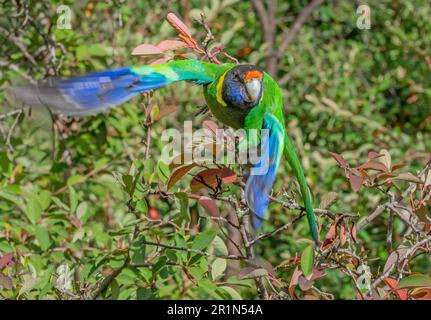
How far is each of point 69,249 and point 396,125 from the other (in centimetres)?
205

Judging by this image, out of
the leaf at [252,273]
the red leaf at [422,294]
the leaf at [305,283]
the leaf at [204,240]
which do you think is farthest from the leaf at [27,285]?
the red leaf at [422,294]

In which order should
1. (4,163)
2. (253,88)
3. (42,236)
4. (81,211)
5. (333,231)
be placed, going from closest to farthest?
1. (333,231)
2. (253,88)
3. (42,236)
4. (81,211)
5. (4,163)

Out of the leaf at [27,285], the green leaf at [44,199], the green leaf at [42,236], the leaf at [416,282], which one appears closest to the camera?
the leaf at [416,282]

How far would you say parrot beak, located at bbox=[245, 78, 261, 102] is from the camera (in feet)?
5.74

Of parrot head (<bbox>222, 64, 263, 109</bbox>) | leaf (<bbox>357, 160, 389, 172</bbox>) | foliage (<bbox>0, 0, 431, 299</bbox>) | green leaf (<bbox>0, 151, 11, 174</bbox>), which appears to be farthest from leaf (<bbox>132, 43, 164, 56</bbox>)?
green leaf (<bbox>0, 151, 11, 174</bbox>)

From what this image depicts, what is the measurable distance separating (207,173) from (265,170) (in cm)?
15

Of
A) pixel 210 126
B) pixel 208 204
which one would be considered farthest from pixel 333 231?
pixel 210 126

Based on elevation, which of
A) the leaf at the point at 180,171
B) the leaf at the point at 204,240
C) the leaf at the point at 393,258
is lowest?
the leaf at the point at 393,258

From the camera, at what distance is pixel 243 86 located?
5.80ft

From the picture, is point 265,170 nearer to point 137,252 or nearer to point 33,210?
point 137,252

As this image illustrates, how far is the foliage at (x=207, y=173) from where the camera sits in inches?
62.9

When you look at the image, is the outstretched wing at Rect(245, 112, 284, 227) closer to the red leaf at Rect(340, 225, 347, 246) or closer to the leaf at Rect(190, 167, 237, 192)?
the leaf at Rect(190, 167, 237, 192)

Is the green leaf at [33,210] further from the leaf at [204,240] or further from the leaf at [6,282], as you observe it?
the leaf at [204,240]
